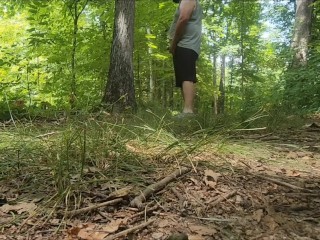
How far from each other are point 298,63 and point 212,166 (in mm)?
6432

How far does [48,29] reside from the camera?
691 cm

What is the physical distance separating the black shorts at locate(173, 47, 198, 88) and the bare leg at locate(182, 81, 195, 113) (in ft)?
0.21

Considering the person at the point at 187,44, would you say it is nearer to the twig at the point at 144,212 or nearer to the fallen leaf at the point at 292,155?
the fallen leaf at the point at 292,155

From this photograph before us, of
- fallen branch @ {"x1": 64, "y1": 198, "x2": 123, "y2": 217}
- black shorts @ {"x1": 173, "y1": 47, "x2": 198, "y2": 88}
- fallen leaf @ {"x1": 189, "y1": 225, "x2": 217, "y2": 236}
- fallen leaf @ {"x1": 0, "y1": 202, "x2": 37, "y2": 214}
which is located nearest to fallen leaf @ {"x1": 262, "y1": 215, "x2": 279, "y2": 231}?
fallen leaf @ {"x1": 189, "y1": 225, "x2": 217, "y2": 236}

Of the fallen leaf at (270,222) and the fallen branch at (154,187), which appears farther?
the fallen branch at (154,187)

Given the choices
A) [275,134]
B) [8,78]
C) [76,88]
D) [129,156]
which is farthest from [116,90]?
[8,78]

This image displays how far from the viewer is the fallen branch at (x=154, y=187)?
4.45 ft

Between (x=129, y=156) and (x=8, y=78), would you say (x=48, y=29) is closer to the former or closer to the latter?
(x=8, y=78)

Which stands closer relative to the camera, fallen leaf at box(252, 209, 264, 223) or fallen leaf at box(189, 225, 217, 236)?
fallen leaf at box(189, 225, 217, 236)

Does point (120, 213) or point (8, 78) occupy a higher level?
point (8, 78)

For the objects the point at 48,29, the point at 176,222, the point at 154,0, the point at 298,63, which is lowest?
the point at 176,222

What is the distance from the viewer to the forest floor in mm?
1196

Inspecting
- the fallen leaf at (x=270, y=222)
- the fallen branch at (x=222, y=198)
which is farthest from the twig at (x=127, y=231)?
the fallen leaf at (x=270, y=222)

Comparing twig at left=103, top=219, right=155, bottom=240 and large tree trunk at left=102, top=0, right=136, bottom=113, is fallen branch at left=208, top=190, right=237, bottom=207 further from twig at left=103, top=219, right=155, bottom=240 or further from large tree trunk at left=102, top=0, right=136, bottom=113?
A: large tree trunk at left=102, top=0, right=136, bottom=113
